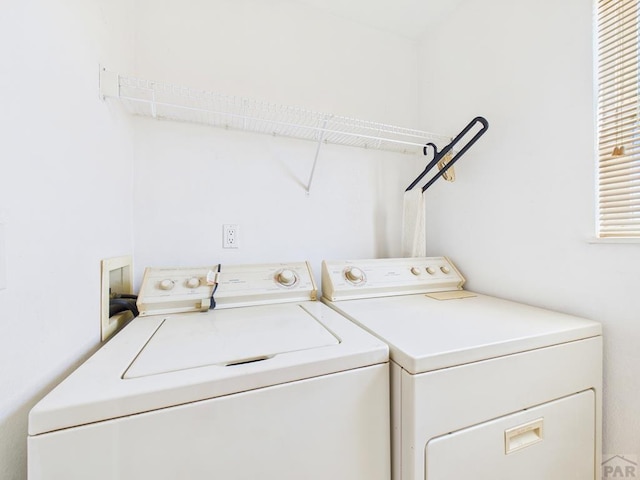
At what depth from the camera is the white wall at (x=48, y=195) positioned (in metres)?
0.50

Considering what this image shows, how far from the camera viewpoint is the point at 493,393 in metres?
0.74

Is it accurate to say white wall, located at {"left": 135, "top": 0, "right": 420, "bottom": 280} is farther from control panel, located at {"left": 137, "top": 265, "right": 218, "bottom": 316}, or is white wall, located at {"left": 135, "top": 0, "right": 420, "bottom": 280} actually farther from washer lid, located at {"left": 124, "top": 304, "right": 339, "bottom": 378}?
washer lid, located at {"left": 124, "top": 304, "right": 339, "bottom": 378}

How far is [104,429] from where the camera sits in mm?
495

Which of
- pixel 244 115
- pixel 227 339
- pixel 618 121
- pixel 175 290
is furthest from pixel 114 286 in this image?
pixel 618 121

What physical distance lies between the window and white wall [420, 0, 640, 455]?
0.11 ft

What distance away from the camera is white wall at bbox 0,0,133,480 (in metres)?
0.50

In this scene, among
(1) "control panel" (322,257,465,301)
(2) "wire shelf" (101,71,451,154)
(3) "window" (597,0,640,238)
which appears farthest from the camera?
(1) "control panel" (322,257,465,301)

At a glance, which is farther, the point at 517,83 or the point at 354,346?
the point at 517,83

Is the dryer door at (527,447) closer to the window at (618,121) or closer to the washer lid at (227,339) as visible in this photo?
the washer lid at (227,339)

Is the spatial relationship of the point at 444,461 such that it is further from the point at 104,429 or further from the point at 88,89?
the point at 88,89

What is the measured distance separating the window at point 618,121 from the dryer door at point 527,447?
24.6 inches

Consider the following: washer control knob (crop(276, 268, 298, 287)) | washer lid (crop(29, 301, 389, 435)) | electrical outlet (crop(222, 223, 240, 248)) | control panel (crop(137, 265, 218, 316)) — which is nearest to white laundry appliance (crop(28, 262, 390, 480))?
washer lid (crop(29, 301, 389, 435))

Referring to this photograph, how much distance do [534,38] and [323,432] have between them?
5.71 ft

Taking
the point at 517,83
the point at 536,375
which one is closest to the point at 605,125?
the point at 517,83
